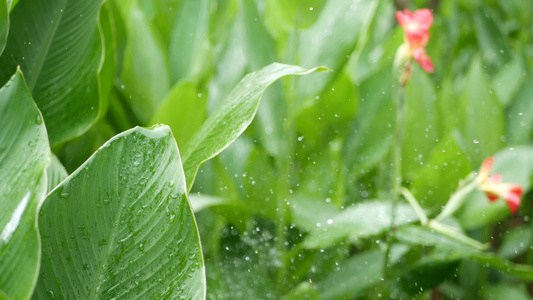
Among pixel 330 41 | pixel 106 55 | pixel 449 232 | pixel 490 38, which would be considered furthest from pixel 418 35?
pixel 490 38

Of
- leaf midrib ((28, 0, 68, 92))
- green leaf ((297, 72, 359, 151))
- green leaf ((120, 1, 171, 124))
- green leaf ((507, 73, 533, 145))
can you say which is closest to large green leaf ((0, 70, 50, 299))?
leaf midrib ((28, 0, 68, 92))

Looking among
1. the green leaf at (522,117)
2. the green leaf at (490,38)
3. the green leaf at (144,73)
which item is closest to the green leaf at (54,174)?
the green leaf at (144,73)

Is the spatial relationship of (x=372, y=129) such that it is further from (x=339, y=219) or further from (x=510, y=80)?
(x=510, y=80)

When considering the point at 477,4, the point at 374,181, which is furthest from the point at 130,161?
the point at 477,4

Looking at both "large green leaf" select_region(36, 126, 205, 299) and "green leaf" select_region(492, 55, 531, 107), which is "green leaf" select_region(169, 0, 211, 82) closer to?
"large green leaf" select_region(36, 126, 205, 299)

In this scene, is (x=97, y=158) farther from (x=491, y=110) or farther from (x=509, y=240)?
(x=509, y=240)

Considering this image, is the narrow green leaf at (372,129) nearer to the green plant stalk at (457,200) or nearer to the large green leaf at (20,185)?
the green plant stalk at (457,200)
